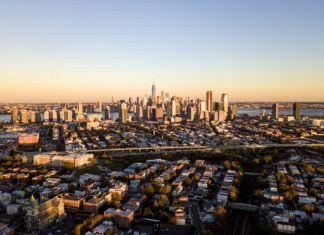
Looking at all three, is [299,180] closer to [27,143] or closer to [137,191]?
[137,191]

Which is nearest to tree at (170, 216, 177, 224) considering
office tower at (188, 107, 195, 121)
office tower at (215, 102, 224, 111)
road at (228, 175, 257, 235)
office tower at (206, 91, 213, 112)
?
road at (228, 175, 257, 235)

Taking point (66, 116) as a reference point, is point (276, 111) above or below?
above

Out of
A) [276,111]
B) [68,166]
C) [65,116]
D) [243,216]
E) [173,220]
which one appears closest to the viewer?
[173,220]

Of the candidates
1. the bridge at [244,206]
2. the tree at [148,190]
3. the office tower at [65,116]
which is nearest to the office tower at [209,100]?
the office tower at [65,116]

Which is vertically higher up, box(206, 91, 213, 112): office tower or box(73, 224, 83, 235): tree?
box(206, 91, 213, 112): office tower

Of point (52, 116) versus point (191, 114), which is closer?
point (52, 116)

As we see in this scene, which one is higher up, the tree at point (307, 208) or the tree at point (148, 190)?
the tree at point (148, 190)

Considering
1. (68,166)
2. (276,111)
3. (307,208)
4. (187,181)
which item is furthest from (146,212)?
(276,111)

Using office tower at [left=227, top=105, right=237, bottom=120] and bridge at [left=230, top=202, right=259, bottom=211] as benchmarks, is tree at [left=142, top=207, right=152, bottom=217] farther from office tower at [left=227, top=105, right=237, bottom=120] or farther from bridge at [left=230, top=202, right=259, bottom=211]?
office tower at [left=227, top=105, right=237, bottom=120]

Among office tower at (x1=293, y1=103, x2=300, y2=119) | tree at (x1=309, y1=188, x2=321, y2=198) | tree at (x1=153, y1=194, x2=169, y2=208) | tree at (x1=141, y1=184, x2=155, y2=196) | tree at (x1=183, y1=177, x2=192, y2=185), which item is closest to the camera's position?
tree at (x1=153, y1=194, x2=169, y2=208)

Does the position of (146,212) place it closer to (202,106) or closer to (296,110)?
(296,110)

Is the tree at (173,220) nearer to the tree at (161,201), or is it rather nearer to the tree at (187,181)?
the tree at (161,201)
